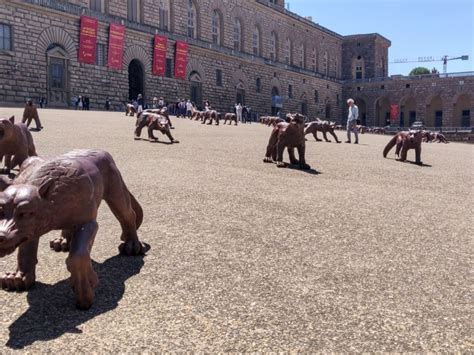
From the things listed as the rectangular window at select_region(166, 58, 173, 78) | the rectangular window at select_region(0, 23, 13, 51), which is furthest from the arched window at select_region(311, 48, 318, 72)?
the rectangular window at select_region(0, 23, 13, 51)

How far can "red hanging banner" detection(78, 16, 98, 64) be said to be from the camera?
2755cm

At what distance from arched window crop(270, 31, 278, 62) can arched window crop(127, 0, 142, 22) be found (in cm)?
1763

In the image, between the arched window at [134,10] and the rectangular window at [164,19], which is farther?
the rectangular window at [164,19]

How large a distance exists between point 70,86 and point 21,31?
3795mm

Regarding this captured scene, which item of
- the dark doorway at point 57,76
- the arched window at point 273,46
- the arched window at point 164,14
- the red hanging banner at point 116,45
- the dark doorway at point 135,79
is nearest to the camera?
the dark doorway at point 57,76

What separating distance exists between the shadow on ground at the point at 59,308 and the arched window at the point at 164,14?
110ft

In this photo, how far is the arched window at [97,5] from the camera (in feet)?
97.9

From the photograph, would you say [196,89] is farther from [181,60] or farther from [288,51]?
[288,51]

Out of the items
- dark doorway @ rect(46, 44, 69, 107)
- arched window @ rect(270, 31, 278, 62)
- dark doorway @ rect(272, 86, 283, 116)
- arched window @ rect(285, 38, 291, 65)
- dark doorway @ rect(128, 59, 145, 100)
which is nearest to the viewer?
dark doorway @ rect(46, 44, 69, 107)

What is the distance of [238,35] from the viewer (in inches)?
1679

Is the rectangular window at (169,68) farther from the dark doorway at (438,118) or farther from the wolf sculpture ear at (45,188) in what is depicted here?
the dark doorway at (438,118)

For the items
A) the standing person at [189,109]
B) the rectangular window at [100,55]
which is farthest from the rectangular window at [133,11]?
the standing person at [189,109]

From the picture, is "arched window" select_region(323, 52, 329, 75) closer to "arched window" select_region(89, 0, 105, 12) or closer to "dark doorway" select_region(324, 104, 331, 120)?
"dark doorway" select_region(324, 104, 331, 120)

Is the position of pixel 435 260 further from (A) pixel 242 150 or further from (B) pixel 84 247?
(A) pixel 242 150
